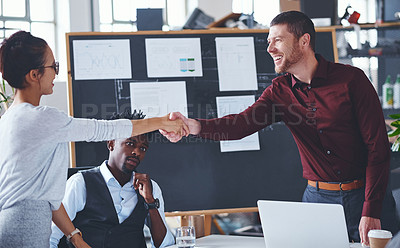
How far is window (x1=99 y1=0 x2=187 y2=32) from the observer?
582cm

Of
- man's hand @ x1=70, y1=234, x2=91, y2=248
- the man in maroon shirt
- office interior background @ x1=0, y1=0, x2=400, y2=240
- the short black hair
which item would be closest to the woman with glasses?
man's hand @ x1=70, y1=234, x2=91, y2=248

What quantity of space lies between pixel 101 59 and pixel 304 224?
1834 mm

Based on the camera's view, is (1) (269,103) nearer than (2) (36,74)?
No

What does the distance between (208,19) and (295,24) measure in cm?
179

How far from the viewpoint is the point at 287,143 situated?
3260mm

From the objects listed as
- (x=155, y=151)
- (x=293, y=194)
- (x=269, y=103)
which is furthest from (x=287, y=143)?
(x=155, y=151)

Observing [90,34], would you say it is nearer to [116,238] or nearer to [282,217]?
[116,238]

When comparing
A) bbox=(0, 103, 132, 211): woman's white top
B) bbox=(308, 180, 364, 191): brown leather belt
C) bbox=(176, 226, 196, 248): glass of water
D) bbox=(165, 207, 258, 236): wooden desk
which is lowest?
bbox=(165, 207, 258, 236): wooden desk

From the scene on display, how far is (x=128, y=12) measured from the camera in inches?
238

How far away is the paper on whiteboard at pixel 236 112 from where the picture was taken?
125 inches

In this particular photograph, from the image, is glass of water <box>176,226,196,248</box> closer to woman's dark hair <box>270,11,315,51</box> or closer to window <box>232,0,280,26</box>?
woman's dark hair <box>270,11,315,51</box>

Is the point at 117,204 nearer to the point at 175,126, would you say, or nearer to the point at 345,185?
the point at 175,126

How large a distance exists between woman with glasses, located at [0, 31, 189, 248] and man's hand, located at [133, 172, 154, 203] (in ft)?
1.92

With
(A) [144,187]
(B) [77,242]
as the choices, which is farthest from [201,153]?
(B) [77,242]
